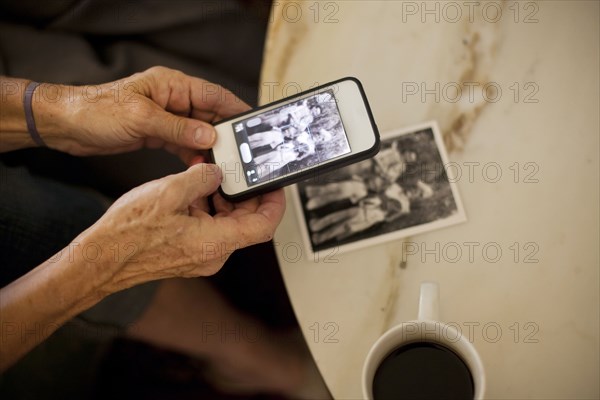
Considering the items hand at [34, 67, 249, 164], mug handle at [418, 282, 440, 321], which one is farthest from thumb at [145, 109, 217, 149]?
mug handle at [418, 282, 440, 321]

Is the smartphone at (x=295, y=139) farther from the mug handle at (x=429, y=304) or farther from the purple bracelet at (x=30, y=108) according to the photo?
the purple bracelet at (x=30, y=108)

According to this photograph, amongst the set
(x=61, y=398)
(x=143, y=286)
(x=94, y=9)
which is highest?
(x=94, y=9)

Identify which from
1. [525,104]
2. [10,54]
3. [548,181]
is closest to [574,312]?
[548,181]

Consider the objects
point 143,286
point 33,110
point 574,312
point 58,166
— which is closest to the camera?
point 574,312

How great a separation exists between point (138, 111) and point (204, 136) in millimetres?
107

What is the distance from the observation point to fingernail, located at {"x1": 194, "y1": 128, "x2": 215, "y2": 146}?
0.74m

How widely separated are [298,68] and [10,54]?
51 centimetres

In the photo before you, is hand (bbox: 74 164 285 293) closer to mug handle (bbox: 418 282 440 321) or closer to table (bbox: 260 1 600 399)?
table (bbox: 260 1 600 399)

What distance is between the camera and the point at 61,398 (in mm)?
965

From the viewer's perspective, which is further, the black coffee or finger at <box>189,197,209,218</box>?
finger at <box>189,197,209,218</box>

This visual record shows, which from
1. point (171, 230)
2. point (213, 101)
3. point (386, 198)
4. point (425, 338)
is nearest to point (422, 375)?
point (425, 338)

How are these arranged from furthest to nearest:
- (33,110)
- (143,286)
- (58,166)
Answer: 1. (58,166)
2. (143,286)
3. (33,110)

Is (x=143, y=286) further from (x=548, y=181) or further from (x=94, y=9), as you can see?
(x=548, y=181)

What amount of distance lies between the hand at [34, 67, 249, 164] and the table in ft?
0.34
